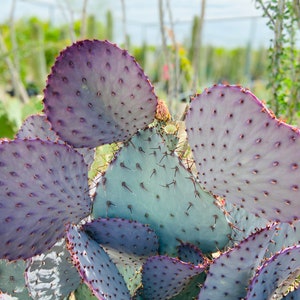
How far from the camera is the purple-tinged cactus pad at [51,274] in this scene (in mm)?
1191

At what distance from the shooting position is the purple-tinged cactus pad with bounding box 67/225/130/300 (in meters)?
1.00

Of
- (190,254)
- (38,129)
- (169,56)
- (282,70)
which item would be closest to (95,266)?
(190,254)

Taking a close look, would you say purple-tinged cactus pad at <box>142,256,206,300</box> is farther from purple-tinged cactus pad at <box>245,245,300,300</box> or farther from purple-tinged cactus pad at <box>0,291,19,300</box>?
purple-tinged cactus pad at <box>0,291,19,300</box>

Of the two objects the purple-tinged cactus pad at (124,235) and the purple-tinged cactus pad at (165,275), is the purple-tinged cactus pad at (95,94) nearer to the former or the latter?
the purple-tinged cactus pad at (124,235)

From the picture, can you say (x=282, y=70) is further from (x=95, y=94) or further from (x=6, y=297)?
(x=6, y=297)

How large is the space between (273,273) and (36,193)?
47 centimetres

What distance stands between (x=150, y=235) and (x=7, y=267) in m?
0.37

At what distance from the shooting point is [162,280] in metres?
1.13

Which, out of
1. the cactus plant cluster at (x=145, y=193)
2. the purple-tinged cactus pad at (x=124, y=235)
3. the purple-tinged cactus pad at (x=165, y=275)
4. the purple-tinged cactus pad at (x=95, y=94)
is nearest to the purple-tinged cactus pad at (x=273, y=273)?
the cactus plant cluster at (x=145, y=193)

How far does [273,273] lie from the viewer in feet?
3.34

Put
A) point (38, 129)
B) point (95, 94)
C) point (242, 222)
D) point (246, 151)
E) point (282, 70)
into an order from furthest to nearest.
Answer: point (282, 70) < point (38, 129) < point (242, 222) < point (95, 94) < point (246, 151)

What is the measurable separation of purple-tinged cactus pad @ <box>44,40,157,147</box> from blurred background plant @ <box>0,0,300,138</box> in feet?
1.16

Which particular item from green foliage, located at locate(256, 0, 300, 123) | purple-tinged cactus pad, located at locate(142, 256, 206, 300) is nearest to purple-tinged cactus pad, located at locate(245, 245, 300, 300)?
purple-tinged cactus pad, located at locate(142, 256, 206, 300)

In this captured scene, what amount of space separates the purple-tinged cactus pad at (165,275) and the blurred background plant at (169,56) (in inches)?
18.3
